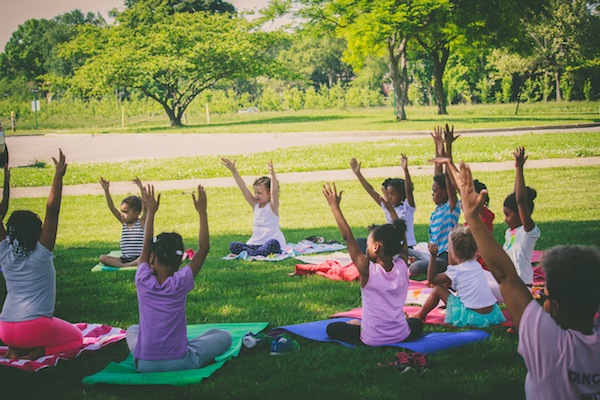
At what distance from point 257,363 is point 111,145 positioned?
28.0m

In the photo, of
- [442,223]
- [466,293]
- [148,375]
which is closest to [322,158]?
[442,223]

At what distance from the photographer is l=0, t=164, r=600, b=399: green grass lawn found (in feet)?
14.4

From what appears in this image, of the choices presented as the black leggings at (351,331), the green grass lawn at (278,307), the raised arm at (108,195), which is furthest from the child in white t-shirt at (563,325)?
the raised arm at (108,195)

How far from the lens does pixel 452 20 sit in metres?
38.5

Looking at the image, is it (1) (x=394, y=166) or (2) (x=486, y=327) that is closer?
(2) (x=486, y=327)

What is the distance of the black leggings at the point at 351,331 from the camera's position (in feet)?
17.1

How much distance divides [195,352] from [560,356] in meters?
2.77

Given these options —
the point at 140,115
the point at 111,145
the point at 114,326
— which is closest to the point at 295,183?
the point at 114,326

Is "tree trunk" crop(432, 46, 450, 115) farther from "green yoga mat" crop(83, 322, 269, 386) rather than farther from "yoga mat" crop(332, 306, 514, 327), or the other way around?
"green yoga mat" crop(83, 322, 269, 386)

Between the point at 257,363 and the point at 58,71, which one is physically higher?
the point at 58,71

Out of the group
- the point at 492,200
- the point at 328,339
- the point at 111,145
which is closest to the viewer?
the point at 328,339

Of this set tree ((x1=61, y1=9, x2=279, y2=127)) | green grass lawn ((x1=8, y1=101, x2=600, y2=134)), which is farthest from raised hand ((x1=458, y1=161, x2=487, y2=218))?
tree ((x1=61, y1=9, x2=279, y2=127))

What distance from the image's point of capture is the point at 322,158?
20.5 m

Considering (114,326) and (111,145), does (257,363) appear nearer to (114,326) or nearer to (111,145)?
(114,326)
